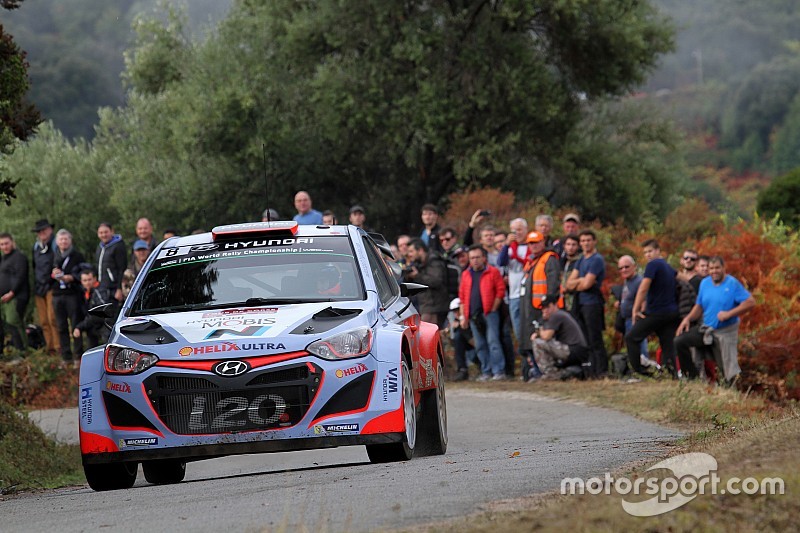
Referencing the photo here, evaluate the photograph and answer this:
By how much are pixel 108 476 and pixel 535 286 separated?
10.4 m

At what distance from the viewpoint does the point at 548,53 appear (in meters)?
38.0

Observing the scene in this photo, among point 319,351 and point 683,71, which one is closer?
point 319,351

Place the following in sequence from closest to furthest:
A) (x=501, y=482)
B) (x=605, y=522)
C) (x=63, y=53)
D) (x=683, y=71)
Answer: (x=605, y=522) → (x=501, y=482) → (x=63, y=53) → (x=683, y=71)

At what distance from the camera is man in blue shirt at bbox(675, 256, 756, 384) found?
17781mm

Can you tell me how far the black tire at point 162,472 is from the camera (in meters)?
10.7

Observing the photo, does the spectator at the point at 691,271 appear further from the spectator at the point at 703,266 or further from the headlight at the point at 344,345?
the headlight at the point at 344,345

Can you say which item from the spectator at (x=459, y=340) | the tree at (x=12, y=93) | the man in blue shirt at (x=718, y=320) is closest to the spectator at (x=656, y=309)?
the man in blue shirt at (x=718, y=320)

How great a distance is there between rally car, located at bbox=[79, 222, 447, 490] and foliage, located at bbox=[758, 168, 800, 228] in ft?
91.5

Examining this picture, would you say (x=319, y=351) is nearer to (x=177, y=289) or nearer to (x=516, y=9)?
(x=177, y=289)

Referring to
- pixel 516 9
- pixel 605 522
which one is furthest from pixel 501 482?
pixel 516 9

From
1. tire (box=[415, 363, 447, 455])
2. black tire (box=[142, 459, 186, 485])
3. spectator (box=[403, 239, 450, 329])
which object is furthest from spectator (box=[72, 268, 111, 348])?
tire (box=[415, 363, 447, 455])

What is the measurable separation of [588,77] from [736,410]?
24.8 meters

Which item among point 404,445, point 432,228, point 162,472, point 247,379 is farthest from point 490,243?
point 247,379

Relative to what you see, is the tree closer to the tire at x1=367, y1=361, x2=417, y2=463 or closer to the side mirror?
the side mirror
